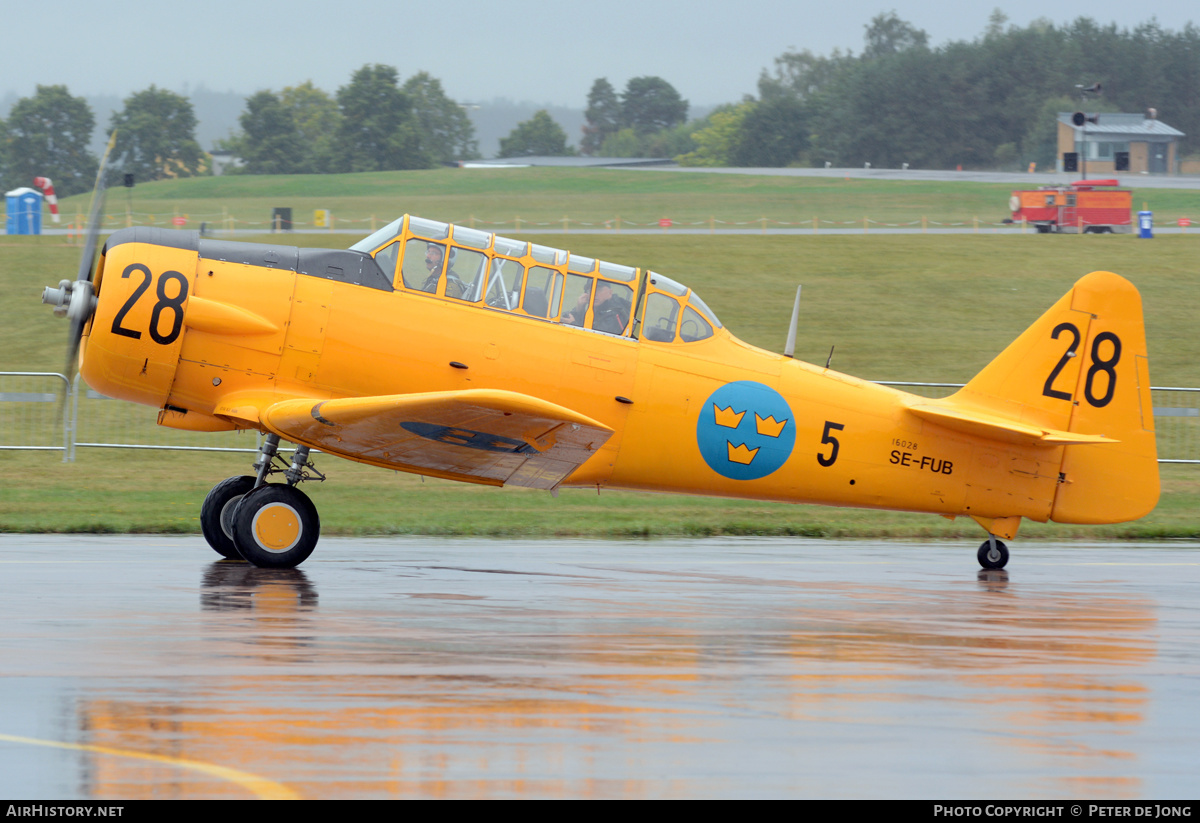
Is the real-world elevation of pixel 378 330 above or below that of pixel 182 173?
below

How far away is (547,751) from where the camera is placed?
597cm

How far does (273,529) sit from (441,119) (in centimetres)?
13692

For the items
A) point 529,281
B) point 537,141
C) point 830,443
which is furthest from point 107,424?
point 537,141

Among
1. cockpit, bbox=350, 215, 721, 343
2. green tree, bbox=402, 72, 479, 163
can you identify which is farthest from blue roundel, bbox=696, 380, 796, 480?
green tree, bbox=402, 72, 479, 163

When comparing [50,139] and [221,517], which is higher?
[50,139]

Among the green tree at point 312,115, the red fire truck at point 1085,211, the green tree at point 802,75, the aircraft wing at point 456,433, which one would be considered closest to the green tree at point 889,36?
the green tree at point 802,75

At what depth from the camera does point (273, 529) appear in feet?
38.6

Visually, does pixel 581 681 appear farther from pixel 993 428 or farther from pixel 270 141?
pixel 270 141

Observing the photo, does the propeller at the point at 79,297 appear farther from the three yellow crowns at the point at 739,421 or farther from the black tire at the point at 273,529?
the three yellow crowns at the point at 739,421

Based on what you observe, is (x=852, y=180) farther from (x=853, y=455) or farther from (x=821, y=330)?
(x=853, y=455)

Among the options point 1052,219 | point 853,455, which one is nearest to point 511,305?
point 853,455

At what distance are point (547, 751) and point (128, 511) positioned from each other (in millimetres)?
11450

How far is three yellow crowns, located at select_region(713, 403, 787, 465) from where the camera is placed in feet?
41.7

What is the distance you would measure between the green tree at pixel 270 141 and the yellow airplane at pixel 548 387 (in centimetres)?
10821
